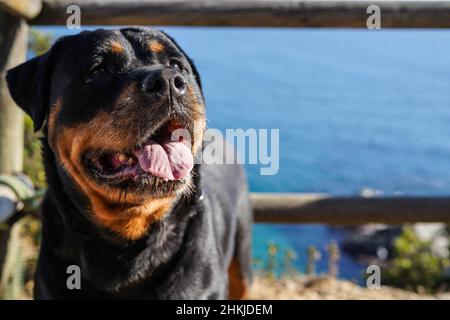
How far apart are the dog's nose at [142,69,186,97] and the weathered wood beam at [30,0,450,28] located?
1.36m

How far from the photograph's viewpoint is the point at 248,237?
3930 mm

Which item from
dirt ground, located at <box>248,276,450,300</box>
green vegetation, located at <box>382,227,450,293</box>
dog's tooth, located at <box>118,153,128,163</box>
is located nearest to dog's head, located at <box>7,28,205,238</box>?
dog's tooth, located at <box>118,153,128,163</box>

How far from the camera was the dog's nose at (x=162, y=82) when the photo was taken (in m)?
2.30

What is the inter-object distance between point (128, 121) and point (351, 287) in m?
2.66

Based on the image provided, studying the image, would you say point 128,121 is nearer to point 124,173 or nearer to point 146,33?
point 124,173

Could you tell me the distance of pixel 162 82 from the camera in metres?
2.32

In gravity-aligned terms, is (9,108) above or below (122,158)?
above

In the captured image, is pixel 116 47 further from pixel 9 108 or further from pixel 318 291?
pixel 318 291

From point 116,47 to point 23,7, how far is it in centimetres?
112

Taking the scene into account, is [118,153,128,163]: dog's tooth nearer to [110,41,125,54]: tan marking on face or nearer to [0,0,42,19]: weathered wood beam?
[110,41,125,54]: tan marking on face

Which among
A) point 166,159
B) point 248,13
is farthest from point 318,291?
point 166,159

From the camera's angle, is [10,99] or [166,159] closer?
[166,159]

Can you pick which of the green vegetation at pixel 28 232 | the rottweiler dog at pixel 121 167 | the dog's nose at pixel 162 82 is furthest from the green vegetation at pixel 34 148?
the dog's nose at pixel 162 82
